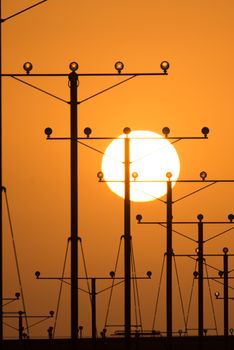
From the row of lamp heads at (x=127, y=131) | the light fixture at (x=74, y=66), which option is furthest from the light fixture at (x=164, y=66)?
the row of lamp heads at (x=127, y=131)

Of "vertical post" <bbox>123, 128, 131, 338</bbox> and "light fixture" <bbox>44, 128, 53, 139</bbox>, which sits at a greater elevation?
"light fixture" <bbox>44, 128, 53, 139</bbox>

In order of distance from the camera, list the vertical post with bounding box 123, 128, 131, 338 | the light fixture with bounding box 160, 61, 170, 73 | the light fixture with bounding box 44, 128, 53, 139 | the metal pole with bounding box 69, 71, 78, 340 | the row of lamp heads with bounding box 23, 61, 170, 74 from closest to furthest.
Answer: the row of lamp heads with bounding box 23, 61, 170, 74
the light fixture with bounding box 160, 61, 170, 73
the metal pole with bounding box 69, 71, 78, 340
the light fixture with bounding box 44, 128, 53, 139
the vertical post with bounding box 123, 128, 131, 338

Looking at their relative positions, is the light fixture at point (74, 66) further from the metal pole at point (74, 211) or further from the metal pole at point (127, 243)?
the metal pole at point (127, 243)

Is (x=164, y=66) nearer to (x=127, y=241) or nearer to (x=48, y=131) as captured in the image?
(x=48, y=131)

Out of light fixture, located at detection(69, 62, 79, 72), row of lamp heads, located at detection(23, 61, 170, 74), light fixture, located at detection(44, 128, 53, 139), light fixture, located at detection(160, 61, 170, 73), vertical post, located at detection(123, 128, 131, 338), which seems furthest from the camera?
vertical post, located at detection(123, 128, 131, 338)

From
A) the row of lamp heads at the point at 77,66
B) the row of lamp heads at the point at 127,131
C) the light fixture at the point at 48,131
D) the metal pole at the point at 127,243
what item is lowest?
the metal pole at the point at 127,243

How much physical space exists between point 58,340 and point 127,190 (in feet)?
273

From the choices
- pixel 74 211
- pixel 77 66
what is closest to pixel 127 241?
pixel 74 211

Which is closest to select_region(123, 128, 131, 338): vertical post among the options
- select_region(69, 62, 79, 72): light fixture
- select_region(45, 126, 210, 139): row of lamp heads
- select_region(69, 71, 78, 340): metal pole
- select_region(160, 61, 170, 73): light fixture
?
select_region(45, 126, 210, 139): row of lamp heads

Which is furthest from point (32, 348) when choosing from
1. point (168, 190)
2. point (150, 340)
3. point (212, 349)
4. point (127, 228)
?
point (127, 228)

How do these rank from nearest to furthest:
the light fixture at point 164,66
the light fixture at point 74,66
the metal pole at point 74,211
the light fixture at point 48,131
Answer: the light fixture at point 74,66 < the light fixture at point 164,66 < the metal pole at point 74,211 < the light fixture at point 48,131

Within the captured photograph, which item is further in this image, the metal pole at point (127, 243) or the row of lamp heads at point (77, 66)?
the metal pole at point (127, 243)

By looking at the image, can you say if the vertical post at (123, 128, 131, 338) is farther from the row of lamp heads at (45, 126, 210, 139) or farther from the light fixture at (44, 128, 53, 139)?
the light fixture at (44, 128, 53, 139)

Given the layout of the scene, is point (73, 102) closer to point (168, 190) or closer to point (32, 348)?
point (168, 190)
